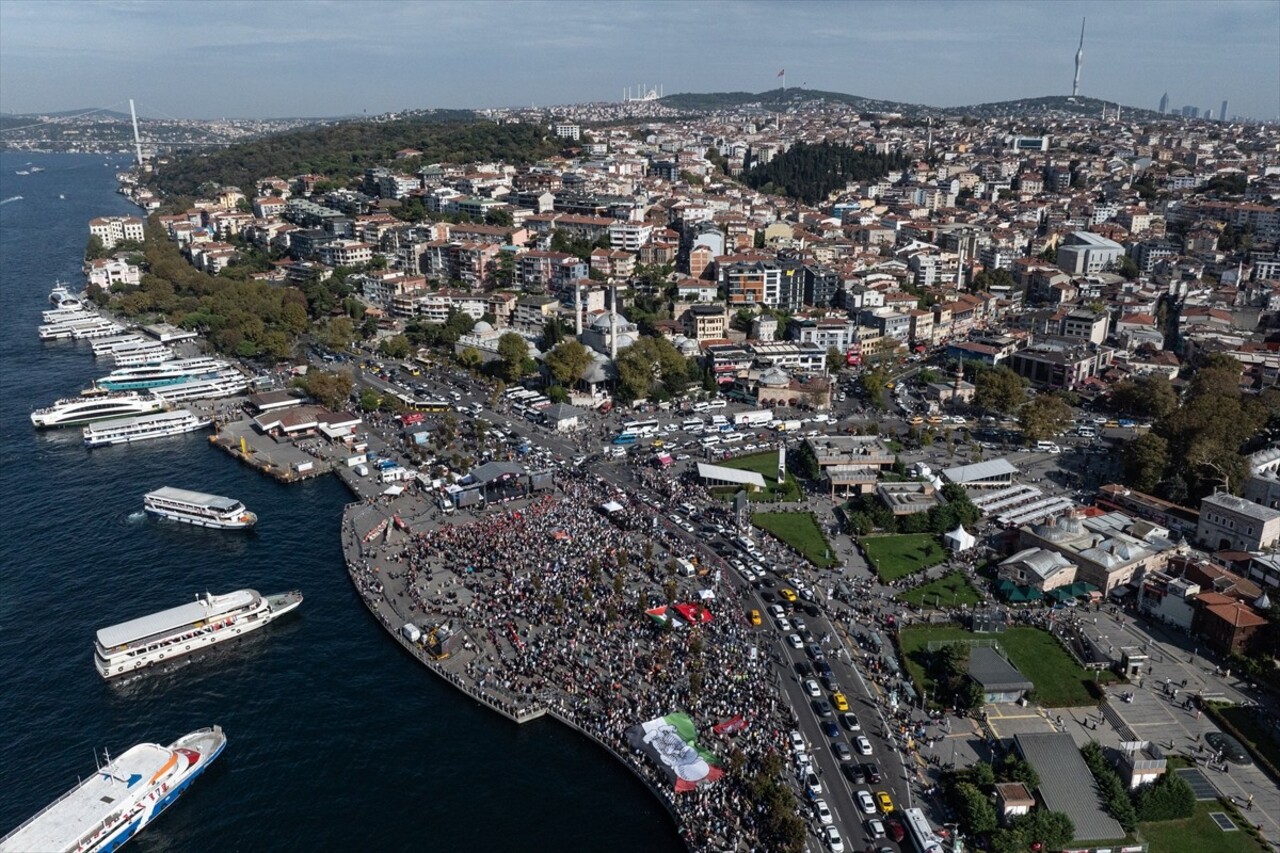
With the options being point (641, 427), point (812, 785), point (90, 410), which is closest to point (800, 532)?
point (641, 427)

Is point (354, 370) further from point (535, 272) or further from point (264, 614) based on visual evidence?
point (264, 614)

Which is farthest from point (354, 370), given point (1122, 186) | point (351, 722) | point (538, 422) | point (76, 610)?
point (1122, 186)

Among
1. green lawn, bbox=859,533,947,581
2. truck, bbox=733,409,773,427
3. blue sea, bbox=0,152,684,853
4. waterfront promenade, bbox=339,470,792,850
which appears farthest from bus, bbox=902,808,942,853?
truck, bbox=733,409,773,427

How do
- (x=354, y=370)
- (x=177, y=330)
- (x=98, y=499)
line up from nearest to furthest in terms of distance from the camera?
(x=98, y=499) → (x=354, y=370) → (x=177, y=330)

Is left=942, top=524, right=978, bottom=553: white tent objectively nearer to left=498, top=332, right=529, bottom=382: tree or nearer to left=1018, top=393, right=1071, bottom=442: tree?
left=1018, top=393, right=1071, bottom=442: tree

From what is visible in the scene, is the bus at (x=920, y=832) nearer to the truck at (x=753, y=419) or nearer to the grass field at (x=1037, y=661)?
the grass field at (x=1037, y=661)

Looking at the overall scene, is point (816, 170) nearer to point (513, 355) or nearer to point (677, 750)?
point (513, 355)

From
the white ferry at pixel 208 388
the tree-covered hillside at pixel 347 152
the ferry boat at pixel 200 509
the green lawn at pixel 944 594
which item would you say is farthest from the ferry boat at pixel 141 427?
the tree-covered hillside at pixel 347 152
